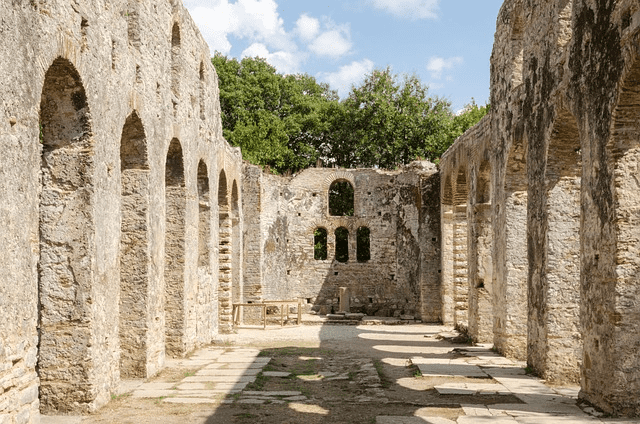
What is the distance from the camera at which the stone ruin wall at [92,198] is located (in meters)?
5.94

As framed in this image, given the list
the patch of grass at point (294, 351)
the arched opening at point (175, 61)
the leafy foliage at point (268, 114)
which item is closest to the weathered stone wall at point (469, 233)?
the patch of grass at point (294, 351)

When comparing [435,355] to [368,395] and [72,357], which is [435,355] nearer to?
[368,395]

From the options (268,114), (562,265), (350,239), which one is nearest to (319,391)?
(562,265)

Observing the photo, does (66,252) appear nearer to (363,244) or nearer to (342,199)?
(363,244)

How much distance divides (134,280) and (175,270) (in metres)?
2.28

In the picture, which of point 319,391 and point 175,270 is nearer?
point 319,391

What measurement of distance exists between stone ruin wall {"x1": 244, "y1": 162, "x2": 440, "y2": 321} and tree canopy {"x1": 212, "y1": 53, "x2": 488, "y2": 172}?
330 inches

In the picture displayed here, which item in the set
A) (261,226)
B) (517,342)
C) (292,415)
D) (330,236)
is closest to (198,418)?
(292,415)

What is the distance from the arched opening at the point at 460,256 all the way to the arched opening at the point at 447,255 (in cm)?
110

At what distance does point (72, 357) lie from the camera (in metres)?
7.80

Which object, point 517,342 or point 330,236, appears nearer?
point 517,342

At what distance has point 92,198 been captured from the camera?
26.2ft

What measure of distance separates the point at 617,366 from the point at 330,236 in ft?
58.1

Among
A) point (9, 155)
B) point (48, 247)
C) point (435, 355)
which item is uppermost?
point (9, 155)
